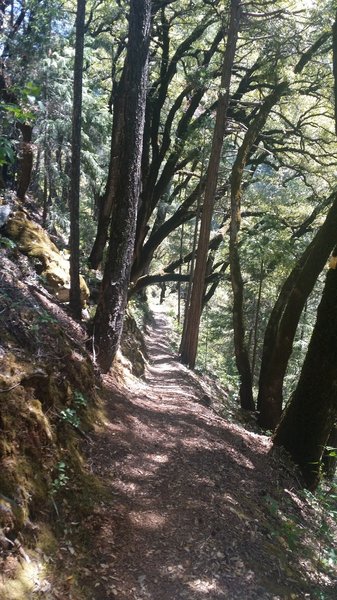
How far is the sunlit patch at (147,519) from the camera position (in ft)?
14.4

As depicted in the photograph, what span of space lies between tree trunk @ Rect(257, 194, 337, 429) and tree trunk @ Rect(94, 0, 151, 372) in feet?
11.0

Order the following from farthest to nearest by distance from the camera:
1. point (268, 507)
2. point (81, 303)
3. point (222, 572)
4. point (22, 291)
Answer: point (81, 303)
point (22, 291)
point (268, 507)
point (222, 572)

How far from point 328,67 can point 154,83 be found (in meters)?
5.05

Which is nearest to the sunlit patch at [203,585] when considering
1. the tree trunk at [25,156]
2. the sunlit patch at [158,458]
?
the sunlit patch at [158,458]

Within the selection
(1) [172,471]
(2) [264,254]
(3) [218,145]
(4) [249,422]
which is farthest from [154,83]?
(1) [172,471]

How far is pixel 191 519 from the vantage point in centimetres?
459

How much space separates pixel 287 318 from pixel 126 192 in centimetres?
398

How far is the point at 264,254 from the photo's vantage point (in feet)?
38.1

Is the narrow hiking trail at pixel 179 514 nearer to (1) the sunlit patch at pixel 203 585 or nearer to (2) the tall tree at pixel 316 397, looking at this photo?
(1) the sunlit patch at pixel 203 585

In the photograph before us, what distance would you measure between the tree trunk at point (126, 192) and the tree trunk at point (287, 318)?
3338mm

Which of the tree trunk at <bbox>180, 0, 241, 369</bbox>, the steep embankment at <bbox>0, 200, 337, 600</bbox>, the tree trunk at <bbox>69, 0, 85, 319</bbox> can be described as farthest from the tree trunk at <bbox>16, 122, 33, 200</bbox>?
the tree trunk at <bbox>180, 0, 241, 369</bbox>

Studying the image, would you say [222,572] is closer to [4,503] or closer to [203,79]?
[4,503]

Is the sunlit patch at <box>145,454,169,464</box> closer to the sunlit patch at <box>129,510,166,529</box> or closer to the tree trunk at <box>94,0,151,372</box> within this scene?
the sunlit patch at <box>129,510,166,529</box>

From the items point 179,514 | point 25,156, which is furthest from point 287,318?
point 25,156
